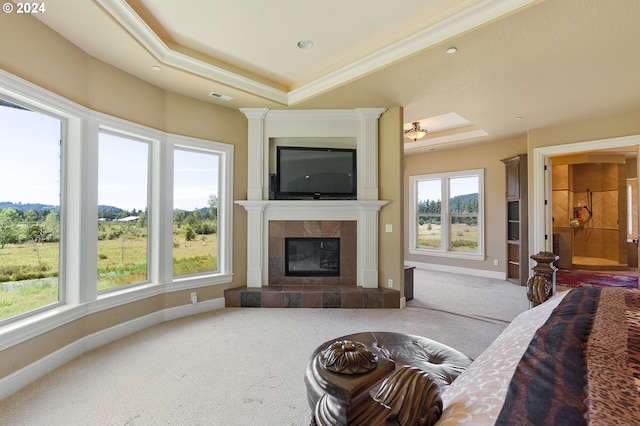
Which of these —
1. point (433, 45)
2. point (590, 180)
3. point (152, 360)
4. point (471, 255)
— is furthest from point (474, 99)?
point (590, 180)

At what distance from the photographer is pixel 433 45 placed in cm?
246

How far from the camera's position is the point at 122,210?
3.16 meters

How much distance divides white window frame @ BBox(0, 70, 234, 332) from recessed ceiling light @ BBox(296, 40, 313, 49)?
1.74m

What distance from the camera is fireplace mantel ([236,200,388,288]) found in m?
4.03

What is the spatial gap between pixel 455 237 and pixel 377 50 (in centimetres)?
489

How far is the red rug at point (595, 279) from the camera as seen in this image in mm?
5061

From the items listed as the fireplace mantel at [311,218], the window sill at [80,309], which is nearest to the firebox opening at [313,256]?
the fireplace mantel at [311,218]

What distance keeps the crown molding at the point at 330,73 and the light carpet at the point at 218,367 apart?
8.97 feet

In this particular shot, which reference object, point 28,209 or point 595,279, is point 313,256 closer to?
point 28,209

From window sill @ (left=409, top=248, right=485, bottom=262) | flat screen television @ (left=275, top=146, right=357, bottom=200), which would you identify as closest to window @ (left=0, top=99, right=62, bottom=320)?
flat screen television @ (left=275, top=146, right=357, bottom=200)

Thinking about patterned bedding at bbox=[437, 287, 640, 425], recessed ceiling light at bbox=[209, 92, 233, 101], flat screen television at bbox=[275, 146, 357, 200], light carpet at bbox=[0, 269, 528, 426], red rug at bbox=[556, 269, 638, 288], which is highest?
recessed ceiling light at bbox=[209, 92, 233, 101]

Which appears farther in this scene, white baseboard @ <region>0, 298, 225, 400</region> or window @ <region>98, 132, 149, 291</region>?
window @ <region>98, 132, 149, 291</region>

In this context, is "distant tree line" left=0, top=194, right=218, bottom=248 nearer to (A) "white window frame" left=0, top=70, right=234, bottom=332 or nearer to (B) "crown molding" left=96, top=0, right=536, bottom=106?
(A) "white window frame" left=0, top=70, right=234, bottom=332

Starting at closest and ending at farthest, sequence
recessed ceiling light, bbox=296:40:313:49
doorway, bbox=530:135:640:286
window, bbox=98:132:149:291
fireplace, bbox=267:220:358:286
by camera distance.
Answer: recessed ceiling light, bbox=296:40:313:49
window, bbox=98:132:149:291
fireplace, bbox=267:220:358:286
doorway, bbox=530:135:640:286
